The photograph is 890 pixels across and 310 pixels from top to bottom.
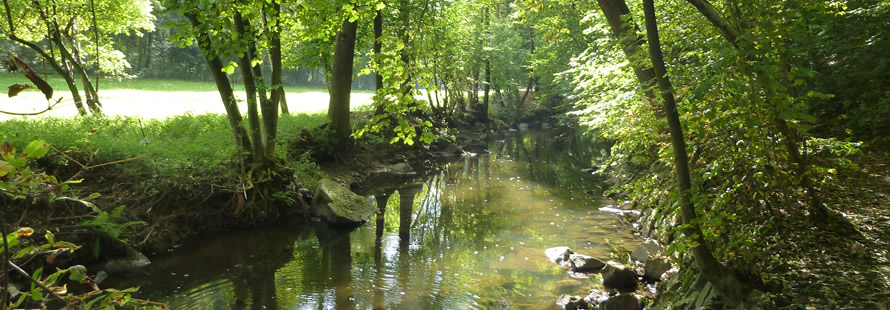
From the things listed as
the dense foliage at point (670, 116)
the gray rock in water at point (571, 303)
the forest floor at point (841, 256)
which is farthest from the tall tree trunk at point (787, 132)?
the gray rock in water at point (571, 303)

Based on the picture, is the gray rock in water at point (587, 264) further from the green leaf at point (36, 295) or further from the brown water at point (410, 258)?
the green leaf at point (36, 295)

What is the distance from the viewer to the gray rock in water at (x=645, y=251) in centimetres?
853

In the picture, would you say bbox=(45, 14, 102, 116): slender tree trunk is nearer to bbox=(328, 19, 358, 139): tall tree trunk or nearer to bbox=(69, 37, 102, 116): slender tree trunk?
bbox=(69, 37, 102, 116): slender tree trunk

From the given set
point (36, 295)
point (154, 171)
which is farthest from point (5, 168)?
point (154, 171)

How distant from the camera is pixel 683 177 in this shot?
4.75 m

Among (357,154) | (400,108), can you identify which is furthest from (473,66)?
(400,108)

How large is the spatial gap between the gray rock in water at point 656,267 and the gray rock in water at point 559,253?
1.51 meters

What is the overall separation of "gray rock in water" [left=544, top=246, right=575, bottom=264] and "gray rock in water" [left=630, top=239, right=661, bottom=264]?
1.07 metres

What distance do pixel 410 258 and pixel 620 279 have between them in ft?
12.1

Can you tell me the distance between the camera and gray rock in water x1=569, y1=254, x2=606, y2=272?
8.64m

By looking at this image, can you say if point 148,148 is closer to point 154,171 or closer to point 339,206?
point 154,171

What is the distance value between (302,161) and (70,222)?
6.80m

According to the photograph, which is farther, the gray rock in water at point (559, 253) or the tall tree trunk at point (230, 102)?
the tall tree trunk at point (230, 102)

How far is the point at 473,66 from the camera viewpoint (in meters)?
30.5
